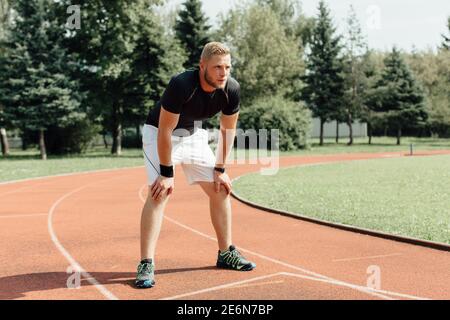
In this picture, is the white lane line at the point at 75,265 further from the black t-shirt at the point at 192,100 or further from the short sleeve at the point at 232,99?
the short sleeve at the point at 232,99

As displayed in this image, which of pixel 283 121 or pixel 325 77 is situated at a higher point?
pixel 325 77

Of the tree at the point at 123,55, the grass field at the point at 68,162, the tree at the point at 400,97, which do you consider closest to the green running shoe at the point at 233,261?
the grass field at the point at 68,162

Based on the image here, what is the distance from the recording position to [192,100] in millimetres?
4750

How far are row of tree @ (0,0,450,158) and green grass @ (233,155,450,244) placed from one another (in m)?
17.7

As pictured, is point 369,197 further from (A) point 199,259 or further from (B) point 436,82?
(B) point 436,82

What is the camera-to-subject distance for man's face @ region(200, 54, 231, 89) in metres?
4.59

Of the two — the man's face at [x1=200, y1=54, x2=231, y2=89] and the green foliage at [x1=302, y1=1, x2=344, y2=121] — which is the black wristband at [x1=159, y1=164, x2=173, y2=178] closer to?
the man's face at [x1=200, y1=54, x2=231, y2=89]

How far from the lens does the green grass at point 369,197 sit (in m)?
8.20

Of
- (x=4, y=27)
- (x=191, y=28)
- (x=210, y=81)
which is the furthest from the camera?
(x=191, y=28)

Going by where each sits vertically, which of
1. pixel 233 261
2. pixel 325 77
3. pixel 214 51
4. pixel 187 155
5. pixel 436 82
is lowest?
pixel 233 261

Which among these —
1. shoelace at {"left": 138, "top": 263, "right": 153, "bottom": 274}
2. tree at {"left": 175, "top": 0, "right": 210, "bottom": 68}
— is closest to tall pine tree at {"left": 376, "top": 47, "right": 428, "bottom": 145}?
tree at {"left": 175, "top": 0, "right": 210, "bottom": 68}

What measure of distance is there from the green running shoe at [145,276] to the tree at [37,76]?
2704 cm

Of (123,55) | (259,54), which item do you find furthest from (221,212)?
(259,54)

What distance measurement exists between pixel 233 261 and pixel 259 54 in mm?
43549
